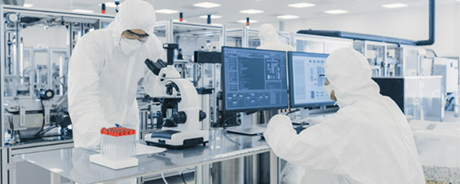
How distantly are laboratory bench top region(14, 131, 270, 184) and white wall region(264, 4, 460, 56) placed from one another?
888 cm

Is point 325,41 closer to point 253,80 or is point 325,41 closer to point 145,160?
point 253,80

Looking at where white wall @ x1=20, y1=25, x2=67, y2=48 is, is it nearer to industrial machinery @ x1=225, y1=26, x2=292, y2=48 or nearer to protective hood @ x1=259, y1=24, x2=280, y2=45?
industrial machinery @ x1=225, y1=26, x2=292, y2=48

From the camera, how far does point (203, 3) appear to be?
29.4ft

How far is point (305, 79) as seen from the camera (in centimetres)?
222

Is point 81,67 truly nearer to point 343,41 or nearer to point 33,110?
point 33,110

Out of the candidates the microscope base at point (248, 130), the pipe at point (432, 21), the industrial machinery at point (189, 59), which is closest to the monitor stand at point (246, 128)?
the microscope base at point (248, 130)

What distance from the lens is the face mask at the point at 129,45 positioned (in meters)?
1.99

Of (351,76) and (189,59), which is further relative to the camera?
(189,59)

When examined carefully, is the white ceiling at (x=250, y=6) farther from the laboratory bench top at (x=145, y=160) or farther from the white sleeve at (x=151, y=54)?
the laboratory bench top at (x=145, y=160)

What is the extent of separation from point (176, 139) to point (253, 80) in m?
0.52

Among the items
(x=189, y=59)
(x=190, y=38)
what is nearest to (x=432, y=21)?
(x=190, y=38)

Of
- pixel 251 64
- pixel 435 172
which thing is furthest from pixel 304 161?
pixel 435 172

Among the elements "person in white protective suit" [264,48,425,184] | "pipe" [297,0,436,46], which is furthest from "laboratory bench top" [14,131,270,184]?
"pipe" [297,0,436,46]

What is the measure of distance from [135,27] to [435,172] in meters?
1.60
